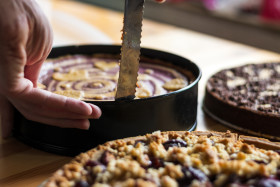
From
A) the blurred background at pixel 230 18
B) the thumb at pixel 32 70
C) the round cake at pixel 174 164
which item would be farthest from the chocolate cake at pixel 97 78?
the blurred background at pixel 230 18

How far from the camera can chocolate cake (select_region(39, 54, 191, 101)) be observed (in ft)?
4.11

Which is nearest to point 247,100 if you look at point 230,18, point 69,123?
point 69,123

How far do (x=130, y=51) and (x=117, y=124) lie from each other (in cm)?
21

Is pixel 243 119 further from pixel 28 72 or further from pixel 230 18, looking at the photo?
pixel 230 18

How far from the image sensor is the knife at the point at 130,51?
104 cm

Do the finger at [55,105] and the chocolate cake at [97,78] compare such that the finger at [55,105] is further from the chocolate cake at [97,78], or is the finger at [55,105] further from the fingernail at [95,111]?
the chocolate cake at [97,78]

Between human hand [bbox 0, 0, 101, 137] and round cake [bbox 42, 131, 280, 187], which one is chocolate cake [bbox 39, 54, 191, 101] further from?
round cake [bbox 42, 131, 280, 187]

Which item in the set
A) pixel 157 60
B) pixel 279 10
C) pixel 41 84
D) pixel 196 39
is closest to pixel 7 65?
Answer: pixel 41 84

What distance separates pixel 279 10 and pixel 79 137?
2834 millimetres

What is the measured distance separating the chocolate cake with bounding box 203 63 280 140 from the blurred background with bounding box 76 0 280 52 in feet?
6.29

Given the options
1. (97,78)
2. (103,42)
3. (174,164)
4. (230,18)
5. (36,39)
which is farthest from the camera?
(230,18)

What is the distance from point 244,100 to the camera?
1300 mm

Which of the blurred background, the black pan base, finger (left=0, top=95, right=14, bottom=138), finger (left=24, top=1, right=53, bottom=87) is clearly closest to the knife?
the black pan base

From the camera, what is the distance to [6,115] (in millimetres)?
1129
